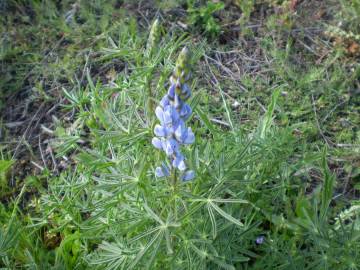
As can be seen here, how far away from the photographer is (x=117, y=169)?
225cm

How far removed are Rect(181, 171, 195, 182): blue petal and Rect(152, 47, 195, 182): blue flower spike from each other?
0.07 meters

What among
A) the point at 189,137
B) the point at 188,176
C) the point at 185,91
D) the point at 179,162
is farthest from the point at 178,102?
the point at 188,176

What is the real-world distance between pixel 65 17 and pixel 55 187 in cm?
192

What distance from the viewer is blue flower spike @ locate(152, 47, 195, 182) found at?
63.9 inches

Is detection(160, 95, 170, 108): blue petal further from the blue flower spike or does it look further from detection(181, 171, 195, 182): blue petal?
detection(181, 171, 195, 182): blue petal

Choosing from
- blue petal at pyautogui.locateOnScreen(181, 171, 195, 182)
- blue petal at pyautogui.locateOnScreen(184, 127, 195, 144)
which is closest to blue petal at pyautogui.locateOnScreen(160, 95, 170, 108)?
→ blue petal at pyautogui.locateOnScreen(184, 127, 195, 144)

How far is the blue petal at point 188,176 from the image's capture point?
6.23 ft

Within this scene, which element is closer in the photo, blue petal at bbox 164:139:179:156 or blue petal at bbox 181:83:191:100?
blue petal at bbox 181:83:191:100

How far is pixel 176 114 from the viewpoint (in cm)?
170

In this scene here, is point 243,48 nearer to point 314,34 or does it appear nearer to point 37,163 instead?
point 314,34

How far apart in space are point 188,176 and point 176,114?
32 centimetres

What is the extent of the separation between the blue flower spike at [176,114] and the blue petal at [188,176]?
0.07m

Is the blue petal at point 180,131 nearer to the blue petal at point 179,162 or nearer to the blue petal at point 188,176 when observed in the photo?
the blue petal at point 179,162

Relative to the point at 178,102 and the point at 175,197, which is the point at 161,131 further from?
the point at 175,197
